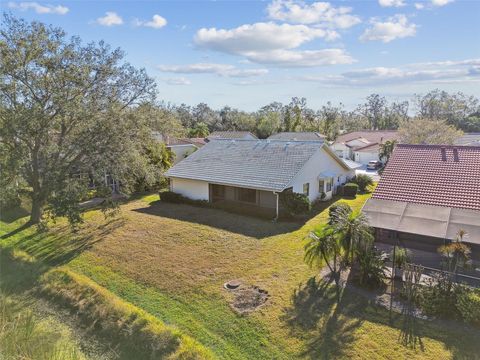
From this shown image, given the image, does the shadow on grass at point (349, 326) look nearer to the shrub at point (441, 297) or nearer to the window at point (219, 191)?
the shrub at point (441, 297)

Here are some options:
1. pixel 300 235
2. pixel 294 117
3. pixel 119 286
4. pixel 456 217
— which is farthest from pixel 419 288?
pixel 294 117

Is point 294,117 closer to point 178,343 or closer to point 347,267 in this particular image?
point 347,267

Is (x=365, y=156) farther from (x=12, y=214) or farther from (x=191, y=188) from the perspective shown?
(x=12, y=214)

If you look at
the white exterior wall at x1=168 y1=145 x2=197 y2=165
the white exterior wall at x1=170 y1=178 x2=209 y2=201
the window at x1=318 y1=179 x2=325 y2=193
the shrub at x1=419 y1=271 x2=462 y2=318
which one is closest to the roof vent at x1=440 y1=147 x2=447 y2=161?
the window at x1=318 y1=179 x2=325 y2=193

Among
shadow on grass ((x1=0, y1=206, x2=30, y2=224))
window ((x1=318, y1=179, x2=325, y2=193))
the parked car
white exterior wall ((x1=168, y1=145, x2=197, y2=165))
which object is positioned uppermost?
white exterior wall ((x1=168, y1=145, x2=197, y2=165))

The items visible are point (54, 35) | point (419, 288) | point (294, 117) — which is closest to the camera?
point (419, 288)

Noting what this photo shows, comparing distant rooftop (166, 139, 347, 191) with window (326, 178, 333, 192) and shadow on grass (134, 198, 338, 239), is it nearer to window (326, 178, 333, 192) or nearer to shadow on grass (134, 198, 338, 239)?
shadow on grass (134, 198, 338, 239)
